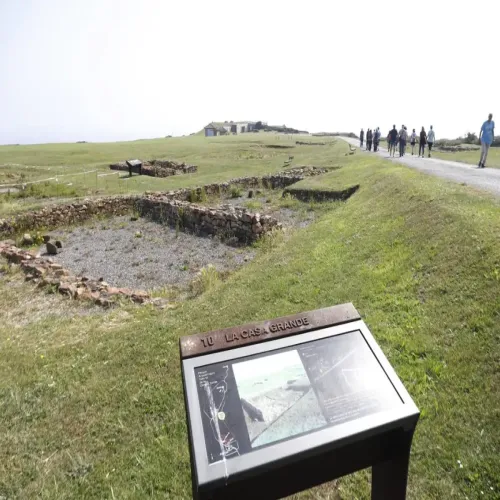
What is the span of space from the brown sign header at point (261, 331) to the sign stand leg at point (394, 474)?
0.81 metres

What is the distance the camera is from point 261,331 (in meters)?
2.35

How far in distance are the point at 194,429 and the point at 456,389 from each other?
2.89 metres

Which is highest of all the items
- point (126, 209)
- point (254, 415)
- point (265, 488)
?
point (254, 415)

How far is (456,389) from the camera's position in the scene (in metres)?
3.47

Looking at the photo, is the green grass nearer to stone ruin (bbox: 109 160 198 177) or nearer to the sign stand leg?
the sign stand leg

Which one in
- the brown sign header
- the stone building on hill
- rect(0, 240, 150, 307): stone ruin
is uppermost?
the stone building on hill

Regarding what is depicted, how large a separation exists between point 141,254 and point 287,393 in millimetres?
8723

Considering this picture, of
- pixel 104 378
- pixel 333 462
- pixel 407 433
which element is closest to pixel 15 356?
pixel 104 378

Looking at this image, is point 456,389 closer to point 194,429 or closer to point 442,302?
point 442,302

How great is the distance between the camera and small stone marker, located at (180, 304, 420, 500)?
179cm

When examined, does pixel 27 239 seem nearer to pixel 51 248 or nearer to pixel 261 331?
pixel 51 248

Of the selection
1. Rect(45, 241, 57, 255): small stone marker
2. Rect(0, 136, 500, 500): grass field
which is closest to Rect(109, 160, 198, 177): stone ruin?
Rect(45, 241, 57, 255): small stone marker

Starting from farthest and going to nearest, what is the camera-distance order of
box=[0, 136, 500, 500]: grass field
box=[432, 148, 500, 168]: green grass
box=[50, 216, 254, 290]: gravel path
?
box=[432, 148, 500, 168]: green grass → box=[50, 216, 254, 290]: gravel path → box=[0, 136, 500, 500]: grass field

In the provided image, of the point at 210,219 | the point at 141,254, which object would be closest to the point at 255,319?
the point at 141,254
